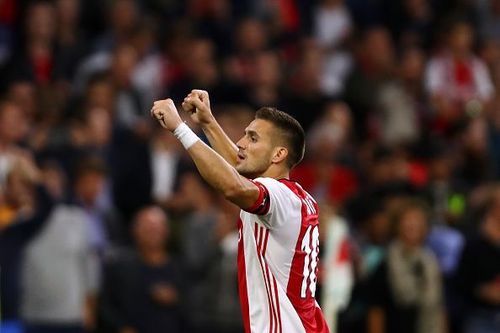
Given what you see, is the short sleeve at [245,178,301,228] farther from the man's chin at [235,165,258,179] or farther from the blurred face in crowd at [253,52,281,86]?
the blurred face in crowd at [253,52,281,86]

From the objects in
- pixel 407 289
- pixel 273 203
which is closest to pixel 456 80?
pixel 407 289

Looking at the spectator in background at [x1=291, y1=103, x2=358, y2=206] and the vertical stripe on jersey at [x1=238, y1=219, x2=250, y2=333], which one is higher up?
the spectator in background at [x1=291, y1=103, x2=358, y2=206]

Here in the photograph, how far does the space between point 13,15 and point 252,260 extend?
848 centimetres

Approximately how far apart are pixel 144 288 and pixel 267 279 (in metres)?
4.43

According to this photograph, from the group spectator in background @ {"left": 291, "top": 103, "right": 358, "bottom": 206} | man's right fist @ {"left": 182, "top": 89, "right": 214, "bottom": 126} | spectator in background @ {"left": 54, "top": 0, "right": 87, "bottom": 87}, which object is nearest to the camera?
man's right fist @ {"left": 182, "top": 89, "right": 214, "bottom": 126}

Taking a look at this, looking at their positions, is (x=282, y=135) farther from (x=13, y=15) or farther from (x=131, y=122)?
(x=13, y=15)

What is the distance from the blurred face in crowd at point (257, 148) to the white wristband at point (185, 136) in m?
0.44

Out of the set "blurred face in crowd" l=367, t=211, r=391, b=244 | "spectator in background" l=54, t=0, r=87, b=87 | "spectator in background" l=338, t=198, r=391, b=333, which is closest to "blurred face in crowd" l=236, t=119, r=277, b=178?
"spectator in background" l=338, t=198, r=391, b=333

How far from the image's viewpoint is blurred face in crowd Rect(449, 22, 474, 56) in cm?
1625

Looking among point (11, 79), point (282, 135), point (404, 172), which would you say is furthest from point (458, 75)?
point (282, 135)

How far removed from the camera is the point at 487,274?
11.8 m

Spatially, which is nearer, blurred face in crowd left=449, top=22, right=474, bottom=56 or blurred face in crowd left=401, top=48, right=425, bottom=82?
blurred face in crowd left=449, top=22, right=474, bottom=56

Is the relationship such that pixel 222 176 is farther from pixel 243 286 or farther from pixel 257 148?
pixel 243 286

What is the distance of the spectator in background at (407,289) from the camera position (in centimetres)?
1183
